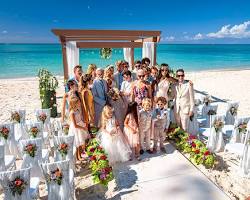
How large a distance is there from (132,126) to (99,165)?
52.7 inches

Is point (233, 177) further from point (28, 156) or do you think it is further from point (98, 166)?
point (28, 156)

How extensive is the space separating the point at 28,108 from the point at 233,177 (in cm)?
1018

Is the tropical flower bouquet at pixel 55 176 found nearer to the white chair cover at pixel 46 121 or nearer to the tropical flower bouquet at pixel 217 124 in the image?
the white chair cover at pixel 46 121

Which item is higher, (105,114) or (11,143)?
(105,114)

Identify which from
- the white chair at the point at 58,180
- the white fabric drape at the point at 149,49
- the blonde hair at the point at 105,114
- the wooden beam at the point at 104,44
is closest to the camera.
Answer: the white chair at the point at 58,180

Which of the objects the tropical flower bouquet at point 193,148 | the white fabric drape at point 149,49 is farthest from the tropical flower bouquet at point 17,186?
the white fabric drape at point 149,49

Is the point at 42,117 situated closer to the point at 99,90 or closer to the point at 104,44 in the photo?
the point at 99,90

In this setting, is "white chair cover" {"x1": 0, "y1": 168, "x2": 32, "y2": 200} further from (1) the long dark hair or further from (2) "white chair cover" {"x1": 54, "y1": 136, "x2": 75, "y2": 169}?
(1) the long dark hair

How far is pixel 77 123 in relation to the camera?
603 centimetres

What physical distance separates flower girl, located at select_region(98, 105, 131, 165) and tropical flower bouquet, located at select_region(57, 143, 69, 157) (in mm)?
1019

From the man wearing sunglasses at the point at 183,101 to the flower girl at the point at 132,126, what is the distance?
1825mm

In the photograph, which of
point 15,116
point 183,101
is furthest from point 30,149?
point 183,101

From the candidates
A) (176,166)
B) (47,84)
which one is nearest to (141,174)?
(176,166)

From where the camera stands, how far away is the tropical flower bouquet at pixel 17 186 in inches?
159
